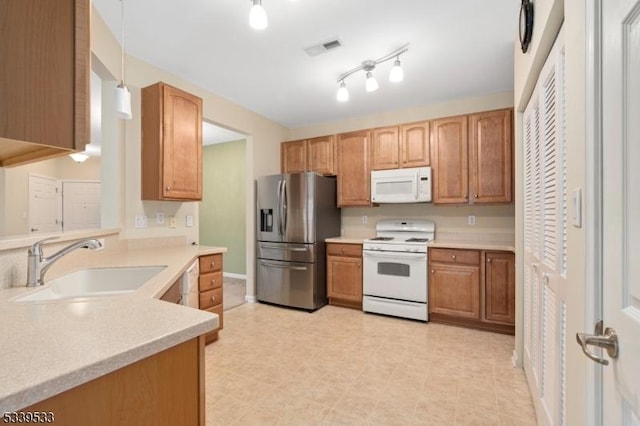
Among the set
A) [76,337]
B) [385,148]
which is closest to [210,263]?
[76,337]

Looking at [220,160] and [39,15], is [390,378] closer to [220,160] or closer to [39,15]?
[39,15]

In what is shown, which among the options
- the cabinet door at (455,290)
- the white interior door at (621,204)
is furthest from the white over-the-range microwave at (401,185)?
the white interior door at (621,204)

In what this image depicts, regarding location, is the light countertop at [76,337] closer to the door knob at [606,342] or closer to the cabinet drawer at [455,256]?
the door knob at [606,342]

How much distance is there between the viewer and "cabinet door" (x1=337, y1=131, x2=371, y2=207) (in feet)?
12.6

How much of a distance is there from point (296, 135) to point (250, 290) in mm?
2462

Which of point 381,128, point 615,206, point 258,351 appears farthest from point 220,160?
point 615,206

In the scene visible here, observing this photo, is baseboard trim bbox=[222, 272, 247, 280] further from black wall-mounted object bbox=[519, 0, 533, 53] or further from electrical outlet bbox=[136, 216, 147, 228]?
black wall-mounted object bbox=[519, 0, 533, 53]

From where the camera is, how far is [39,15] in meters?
0.77

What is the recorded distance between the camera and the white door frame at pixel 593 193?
0.74m

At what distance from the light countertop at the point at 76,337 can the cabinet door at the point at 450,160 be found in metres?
3.13

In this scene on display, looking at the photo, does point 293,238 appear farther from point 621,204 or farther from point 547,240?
point 621,204

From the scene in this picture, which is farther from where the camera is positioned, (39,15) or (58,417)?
(39,15)

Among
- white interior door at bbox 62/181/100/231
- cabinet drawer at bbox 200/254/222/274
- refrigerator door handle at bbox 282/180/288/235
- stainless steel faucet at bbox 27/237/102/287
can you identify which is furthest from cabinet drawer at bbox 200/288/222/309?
white interior door at bbox 62/181/100/231

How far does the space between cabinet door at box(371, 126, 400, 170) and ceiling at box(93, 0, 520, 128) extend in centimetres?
41
